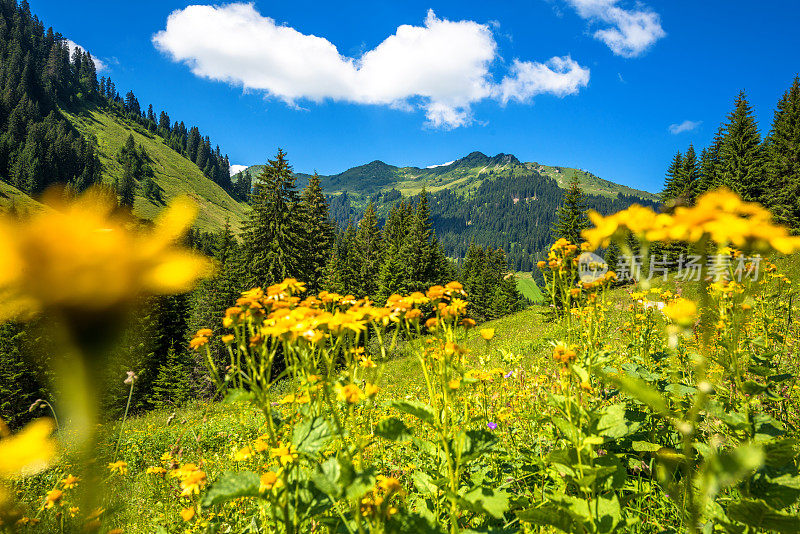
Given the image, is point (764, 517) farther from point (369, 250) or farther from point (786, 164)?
point (786, 164)

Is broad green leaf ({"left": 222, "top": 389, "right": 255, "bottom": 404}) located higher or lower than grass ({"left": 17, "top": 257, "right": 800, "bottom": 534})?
higher

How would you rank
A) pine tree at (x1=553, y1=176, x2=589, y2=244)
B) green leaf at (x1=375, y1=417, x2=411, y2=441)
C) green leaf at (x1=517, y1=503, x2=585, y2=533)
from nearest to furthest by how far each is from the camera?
green leaf at (x1=517, y1=503, x2=585, y2=533)
green leaf at (x1=375, y1=417, x2=411, y2=441)
pine tree at (x1=553, y1=176, x2=589, y2=244)

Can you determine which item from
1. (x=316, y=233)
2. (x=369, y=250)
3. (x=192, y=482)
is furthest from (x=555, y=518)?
(x=369, y=250)

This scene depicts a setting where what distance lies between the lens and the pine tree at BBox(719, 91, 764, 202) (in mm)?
29469

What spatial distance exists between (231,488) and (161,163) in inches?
6208

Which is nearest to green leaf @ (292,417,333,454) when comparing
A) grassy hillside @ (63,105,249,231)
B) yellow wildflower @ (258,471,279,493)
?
yellow wildflower @ (258,471,279,493)

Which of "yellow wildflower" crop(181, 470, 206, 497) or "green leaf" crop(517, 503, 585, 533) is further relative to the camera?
"yellow wildflower" crop(181, 470, 206, 497)

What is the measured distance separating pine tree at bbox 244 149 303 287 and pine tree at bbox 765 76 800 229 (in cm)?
3642

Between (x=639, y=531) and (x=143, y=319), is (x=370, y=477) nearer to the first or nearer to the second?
(x=143, y=319)

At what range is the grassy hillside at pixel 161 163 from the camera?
4518 inches

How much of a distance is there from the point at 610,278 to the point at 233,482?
3325mm

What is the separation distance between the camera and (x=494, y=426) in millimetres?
3086

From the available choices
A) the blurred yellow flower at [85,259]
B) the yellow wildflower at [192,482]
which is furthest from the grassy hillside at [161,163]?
the blurred yellow flower at [85,259]

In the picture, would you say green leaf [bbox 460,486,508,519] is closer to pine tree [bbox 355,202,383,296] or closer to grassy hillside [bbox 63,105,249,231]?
pine tree [bbox 355,202,383,296]
